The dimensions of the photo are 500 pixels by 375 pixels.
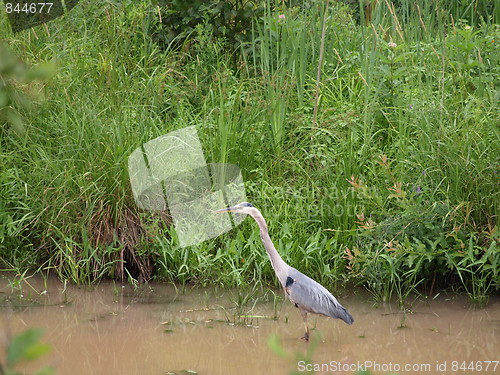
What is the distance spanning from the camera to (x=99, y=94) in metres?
5.61

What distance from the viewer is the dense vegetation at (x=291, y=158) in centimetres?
442

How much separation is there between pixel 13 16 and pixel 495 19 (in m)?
A: 4.37

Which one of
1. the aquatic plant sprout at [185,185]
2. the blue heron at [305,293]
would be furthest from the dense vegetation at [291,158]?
the blue heron at [305,293]

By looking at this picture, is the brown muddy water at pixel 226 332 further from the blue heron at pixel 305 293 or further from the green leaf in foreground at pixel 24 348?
the green leaf in foreground at pixel 24 348

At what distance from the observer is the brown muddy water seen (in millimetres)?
3629

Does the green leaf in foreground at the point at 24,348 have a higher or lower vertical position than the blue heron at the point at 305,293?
higher

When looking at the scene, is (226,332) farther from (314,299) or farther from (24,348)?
(24,348)

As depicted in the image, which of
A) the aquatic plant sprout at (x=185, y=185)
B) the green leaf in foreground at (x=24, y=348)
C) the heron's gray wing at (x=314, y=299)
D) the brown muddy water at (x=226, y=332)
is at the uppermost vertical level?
the green leaf in foreground at (x=24, y=348)

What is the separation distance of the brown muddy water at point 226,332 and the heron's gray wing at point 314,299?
0.43 feet

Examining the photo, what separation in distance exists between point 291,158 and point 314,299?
1.67m

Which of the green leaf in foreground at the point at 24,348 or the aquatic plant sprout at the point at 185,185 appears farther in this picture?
the aquatic plant sprout at the point at 185,185

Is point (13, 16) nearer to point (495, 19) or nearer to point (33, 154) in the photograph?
point (33, 154)

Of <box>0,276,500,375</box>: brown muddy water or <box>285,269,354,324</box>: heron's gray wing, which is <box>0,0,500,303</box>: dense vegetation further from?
<box>285,269,354,324</box>: heron's gray wing

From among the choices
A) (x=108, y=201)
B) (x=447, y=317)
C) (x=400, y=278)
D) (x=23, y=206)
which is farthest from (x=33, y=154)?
(x=447, y=317)
